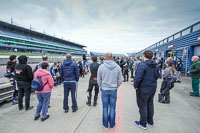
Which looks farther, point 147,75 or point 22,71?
point 22,71

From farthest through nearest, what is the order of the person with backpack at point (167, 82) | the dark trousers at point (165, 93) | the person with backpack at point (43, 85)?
the dark trousers at point (165, 93) → the person with backpack at point (167, 82) → the person with backpack at point (43, 85)

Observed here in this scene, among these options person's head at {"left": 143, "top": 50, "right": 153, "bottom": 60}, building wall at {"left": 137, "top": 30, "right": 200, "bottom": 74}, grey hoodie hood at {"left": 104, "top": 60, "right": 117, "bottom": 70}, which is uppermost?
building wall at {"left": 137, "top": 30, "right": 200, "bottom": 74}

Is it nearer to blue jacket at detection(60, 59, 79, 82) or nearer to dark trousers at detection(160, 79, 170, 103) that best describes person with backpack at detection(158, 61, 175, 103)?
dark trousers at detection(160, 79, 170, 103)

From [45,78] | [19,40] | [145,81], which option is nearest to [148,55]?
[145,81]

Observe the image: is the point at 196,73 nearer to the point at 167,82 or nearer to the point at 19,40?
the point at 167,82

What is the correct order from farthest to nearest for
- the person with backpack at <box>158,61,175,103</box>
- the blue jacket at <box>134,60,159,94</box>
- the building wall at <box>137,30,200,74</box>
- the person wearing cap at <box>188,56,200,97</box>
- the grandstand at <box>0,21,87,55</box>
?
1. the grandstand at <box>0,21,87,55</box>
2. the building wall at <box>137,30,200,74</box>
3. the person wearing cap at <box>188,56,200,97</box>
4. the person with backpack at <box>158,61,175,103</box>
5. the blue jacket at <box>134,60,159,94</box>

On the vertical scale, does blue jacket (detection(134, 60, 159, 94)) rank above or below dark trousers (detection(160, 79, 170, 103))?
above

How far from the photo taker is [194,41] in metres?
8.77

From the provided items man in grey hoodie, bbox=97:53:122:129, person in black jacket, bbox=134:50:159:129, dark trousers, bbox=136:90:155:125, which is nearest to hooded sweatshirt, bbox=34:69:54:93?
man in grey hoodie, bbox=97:53:122:129

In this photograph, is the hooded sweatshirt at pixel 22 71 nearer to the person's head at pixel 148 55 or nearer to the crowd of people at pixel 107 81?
the crowd of people at pixel 107 81

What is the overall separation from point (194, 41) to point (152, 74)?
33.7 feet

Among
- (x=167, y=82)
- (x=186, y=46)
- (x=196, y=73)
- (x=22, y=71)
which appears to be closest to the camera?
(x=22, y=71)

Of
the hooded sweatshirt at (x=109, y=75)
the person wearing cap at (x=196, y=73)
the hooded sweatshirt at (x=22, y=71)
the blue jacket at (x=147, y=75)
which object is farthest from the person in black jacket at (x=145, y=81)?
the person wearing cap at (x=196, y=73)

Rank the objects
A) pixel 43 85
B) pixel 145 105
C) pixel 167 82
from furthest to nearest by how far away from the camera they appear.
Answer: pixel 167 82 → pixel 43 85 → pixel 145 105
